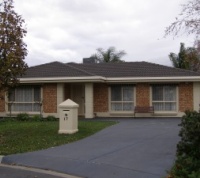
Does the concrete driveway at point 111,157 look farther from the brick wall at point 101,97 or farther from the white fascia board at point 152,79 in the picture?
the brick wall at point 101,97

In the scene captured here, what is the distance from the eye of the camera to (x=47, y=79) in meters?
26.3

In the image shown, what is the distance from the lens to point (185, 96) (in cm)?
2656

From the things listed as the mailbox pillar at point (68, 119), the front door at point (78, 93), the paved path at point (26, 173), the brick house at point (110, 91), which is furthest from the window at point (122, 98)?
the paved path at point (26, 173)

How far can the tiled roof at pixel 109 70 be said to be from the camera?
26.6 meters

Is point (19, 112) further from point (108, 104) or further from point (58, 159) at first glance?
point (58, 159)

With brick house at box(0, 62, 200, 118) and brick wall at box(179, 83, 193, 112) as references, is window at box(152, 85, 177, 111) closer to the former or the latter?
brick house at box(0, 62, 200, 118)

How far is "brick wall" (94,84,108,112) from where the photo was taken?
1082 inches

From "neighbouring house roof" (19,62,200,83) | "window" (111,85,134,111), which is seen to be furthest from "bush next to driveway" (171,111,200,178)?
"window" (111,85,134,111)

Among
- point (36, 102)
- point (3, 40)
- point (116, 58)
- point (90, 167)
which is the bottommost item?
point (90, 167)

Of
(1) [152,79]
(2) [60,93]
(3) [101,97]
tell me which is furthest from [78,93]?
(1) [152,79]

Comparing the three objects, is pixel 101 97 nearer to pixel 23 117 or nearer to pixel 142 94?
pixel 142 94

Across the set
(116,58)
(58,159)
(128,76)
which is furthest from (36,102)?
(116,58)

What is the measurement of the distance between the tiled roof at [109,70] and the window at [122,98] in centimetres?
92

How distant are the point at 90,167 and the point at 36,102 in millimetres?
17332
